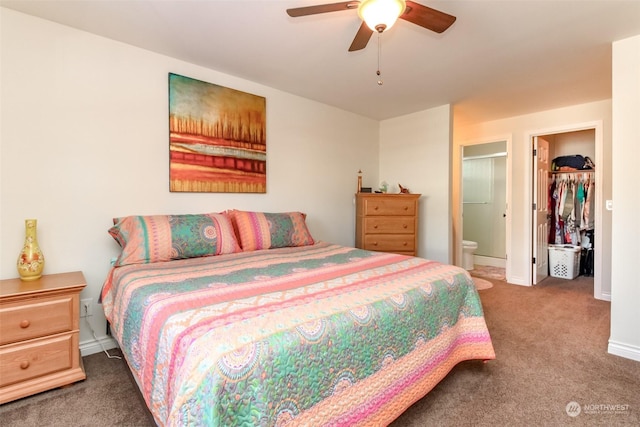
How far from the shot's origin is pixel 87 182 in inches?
86.3

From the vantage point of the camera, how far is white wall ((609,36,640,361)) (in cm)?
218

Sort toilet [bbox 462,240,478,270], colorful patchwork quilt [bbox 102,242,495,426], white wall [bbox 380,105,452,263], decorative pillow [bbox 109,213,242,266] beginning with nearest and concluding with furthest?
colorful patchwork quilt [bbox 102,242,495,426] → decorative pillow [bbox 109,213,242,266] → white wall [bbox 380,105,452,263] → toilet [bbox 462,240,478,270]

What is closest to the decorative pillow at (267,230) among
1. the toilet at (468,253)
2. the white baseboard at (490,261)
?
the toilet at (468,253)

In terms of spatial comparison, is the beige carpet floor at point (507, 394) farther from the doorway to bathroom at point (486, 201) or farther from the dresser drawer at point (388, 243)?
the doorway to bathroom at point (486, 201)

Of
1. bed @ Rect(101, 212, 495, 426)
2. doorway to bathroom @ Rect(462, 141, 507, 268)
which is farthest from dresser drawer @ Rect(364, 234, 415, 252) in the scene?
doorway to bathroom @ Rect(462, 141, 507, 268)

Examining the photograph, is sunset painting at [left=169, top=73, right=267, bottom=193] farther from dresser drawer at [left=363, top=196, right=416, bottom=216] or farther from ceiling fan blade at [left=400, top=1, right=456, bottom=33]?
ceiling fan blade at [left=400, top=1, right=456, bottom=33]

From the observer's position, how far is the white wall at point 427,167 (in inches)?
145

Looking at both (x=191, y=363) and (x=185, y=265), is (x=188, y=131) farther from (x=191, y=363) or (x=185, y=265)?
(x=191, y=363)

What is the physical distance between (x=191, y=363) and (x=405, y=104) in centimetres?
360

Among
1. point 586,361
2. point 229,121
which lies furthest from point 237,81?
point 586,361

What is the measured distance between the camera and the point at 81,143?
7.10 feet

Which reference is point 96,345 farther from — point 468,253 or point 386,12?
point 468,253

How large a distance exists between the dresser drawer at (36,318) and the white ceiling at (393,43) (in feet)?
5.98

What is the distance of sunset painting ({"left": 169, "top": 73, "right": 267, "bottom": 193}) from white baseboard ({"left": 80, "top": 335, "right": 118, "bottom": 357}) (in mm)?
1251
